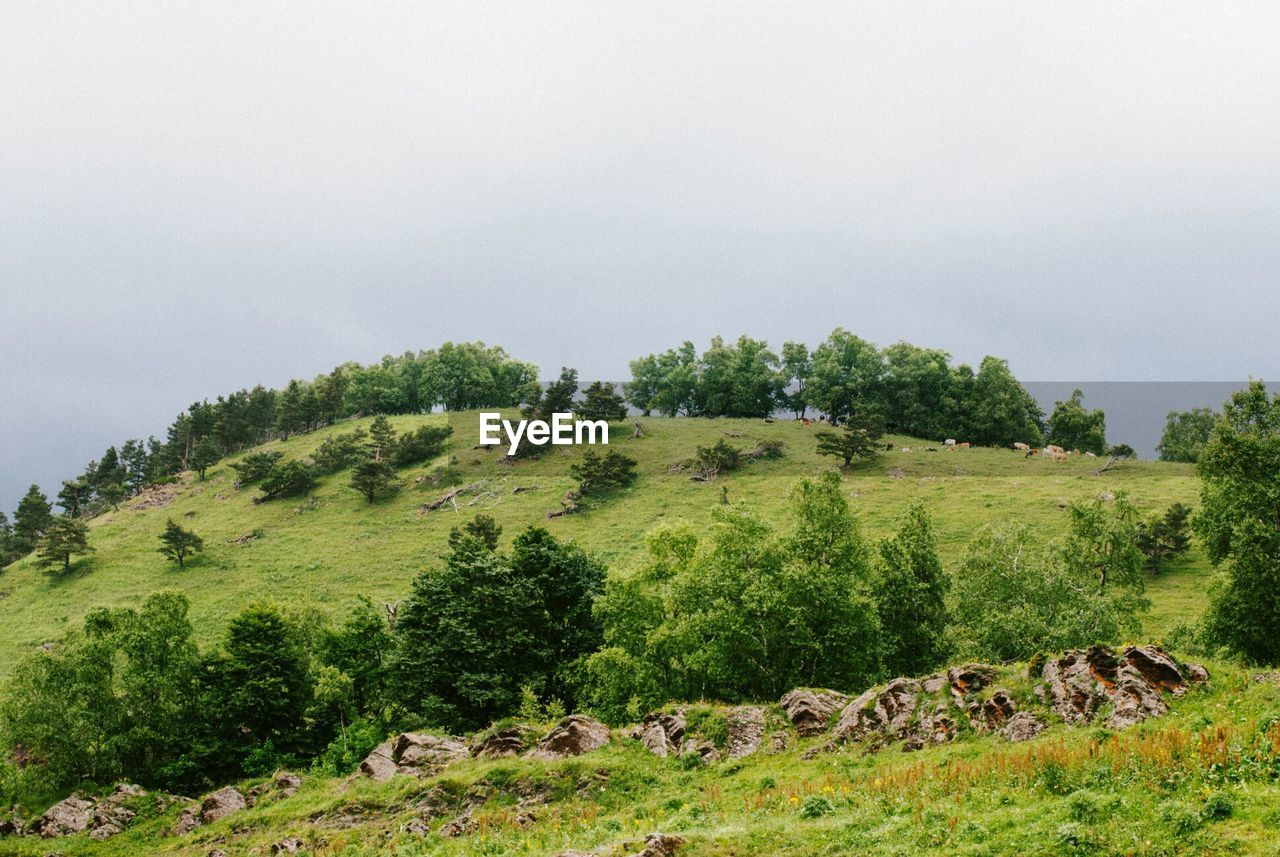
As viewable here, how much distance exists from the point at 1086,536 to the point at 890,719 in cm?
2789

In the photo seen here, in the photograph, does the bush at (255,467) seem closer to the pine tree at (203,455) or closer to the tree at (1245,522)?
the pine tree at (203,455)

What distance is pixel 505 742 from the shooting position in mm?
32344

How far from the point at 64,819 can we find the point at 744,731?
36.0m

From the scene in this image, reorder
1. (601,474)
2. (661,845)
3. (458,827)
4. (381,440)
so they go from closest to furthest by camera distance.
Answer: (661,845) < (458,827) < (601,474) < (381,440)

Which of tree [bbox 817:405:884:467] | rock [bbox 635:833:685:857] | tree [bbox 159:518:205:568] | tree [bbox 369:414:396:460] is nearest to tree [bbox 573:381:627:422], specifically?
tree [bbox 369:414:396:460]

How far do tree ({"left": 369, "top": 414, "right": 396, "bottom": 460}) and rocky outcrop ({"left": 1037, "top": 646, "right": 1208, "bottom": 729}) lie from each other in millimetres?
103236

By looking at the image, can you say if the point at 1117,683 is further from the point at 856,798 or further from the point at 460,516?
the point at 460,516

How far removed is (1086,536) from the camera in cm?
4725

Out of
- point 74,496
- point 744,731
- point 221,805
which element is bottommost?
point 221,805

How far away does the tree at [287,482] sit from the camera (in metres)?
110

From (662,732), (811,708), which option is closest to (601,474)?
(662,732)

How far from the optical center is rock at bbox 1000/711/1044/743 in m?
22.7

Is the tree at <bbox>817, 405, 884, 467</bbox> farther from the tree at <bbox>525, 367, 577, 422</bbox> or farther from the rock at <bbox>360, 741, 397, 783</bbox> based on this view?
the rock at <bbox>360, 741, 397, 783</bbox>

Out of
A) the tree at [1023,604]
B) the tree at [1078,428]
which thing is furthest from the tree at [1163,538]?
the tree at [1078,428]
